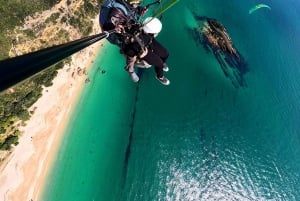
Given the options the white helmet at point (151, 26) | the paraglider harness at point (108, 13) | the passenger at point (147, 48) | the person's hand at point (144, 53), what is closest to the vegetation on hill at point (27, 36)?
the paraglider harness at point (108, 13)

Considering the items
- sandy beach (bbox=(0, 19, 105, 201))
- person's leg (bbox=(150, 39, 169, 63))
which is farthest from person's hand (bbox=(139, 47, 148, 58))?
sandy beach (bbox=(0, 19, 105, 201))

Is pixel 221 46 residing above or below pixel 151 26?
above

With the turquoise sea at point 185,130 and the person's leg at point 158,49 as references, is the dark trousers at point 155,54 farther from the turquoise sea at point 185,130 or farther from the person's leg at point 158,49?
the turquoise sea at point 185,130

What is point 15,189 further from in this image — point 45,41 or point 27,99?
point 45,41

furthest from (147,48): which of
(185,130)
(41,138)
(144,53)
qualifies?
(185,130)

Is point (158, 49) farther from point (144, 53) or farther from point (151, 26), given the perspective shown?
point (151, 26)

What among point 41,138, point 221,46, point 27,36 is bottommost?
point 41,138

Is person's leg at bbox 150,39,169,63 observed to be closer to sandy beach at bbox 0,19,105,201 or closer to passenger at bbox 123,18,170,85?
passenger at bbox 123,18,170,85
